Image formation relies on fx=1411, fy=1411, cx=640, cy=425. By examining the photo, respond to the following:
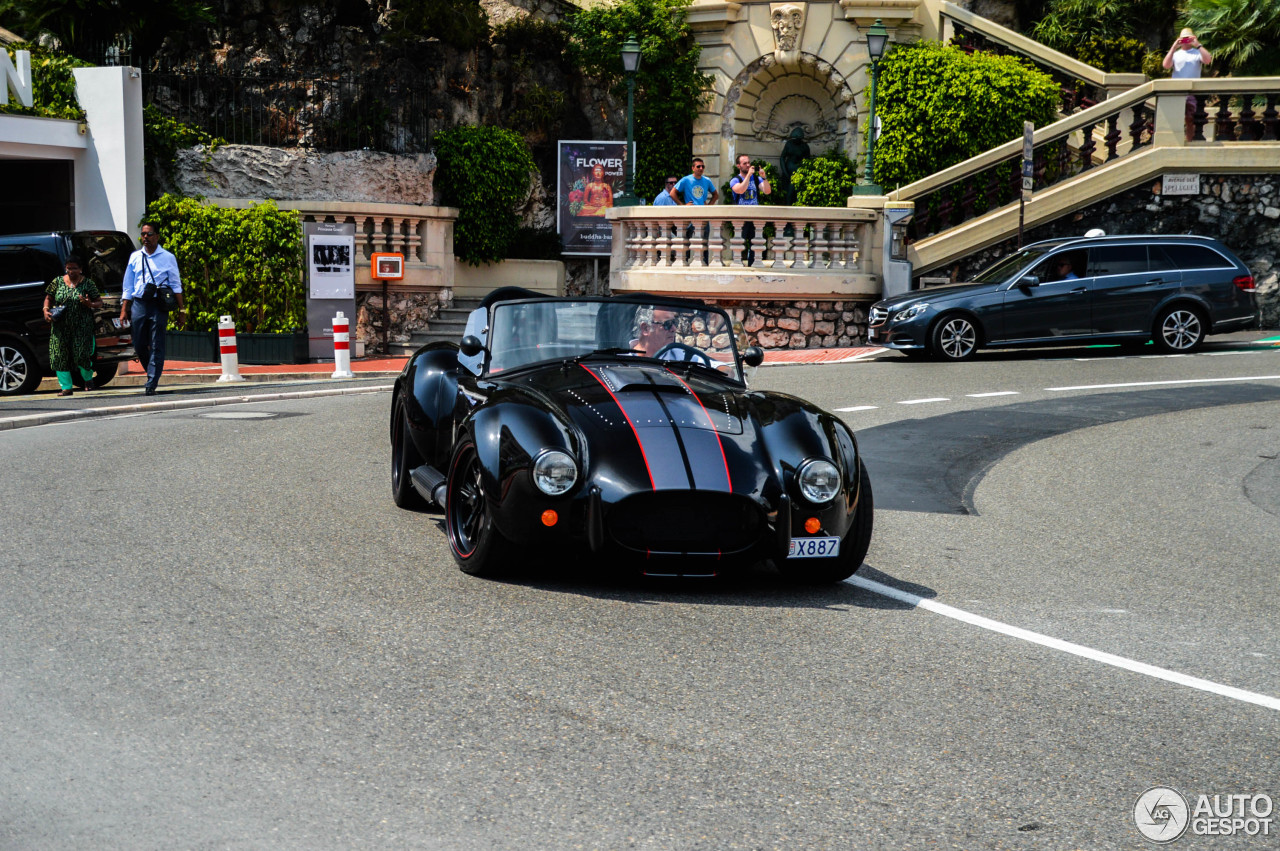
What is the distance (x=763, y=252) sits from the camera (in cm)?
2270

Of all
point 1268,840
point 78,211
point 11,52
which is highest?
point 11,52

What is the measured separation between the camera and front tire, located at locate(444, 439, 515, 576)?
21.4 ft

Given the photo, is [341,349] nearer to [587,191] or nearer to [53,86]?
[53,86]

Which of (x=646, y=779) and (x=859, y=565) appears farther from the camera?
(x=859, y=565)

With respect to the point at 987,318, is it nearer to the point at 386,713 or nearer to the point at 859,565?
the point at 859,565

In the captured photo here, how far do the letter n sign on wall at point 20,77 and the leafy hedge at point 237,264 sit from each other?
244 centimetres

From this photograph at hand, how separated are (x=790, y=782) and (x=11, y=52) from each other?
20.6 meters

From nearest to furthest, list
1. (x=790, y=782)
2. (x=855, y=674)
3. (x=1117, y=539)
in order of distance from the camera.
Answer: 1. (x=790, y=782)
2. (x=855, y=674)
3. (x=1117, y=539)

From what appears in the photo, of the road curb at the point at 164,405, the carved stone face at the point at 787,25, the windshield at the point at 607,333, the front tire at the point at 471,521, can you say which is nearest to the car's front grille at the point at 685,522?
the front tire at the point at 471,521

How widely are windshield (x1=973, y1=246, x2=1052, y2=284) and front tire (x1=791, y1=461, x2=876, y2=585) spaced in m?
13.4

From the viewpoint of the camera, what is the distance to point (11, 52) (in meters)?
21.0

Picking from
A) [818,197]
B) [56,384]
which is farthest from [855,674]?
[818,197]

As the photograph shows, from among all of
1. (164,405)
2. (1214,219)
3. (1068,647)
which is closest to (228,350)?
(164,405)

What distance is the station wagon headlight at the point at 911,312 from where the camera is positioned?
19234 mm
